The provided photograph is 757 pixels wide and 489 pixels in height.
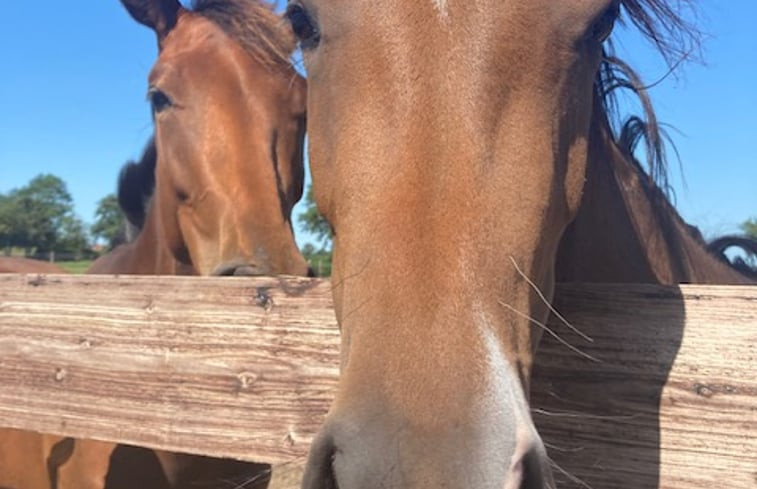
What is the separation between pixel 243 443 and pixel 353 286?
0.77m

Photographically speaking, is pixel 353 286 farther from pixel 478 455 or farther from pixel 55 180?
pixel 55 180

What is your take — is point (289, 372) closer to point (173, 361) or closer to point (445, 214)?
point (173, 361)

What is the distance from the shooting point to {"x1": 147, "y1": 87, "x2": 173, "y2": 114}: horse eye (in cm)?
396

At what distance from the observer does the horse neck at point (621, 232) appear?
2.26m

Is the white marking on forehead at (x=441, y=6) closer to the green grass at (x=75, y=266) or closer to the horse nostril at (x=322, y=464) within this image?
the horse nostril at (x=322, y=464)

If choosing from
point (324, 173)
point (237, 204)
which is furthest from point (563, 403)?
point (237, 204)

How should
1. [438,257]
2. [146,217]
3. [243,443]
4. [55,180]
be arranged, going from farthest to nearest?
[55,180] < [146,217] < [243,443] < [438,257]

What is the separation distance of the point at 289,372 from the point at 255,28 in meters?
2.69

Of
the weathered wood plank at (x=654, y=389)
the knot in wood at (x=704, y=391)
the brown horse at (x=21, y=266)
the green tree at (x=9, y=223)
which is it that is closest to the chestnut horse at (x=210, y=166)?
the brown horse at (x=21, y=266)

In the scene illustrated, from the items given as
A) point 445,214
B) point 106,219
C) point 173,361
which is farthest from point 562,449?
point 106,219

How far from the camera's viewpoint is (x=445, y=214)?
4.42 feet

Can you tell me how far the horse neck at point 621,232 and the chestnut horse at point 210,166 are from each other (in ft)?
5.25

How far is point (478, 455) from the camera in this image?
114 cm

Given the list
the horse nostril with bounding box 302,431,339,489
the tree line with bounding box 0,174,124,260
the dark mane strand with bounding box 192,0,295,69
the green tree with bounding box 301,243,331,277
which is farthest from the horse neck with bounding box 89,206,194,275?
the tree line with bounding box 0,174,124,260
